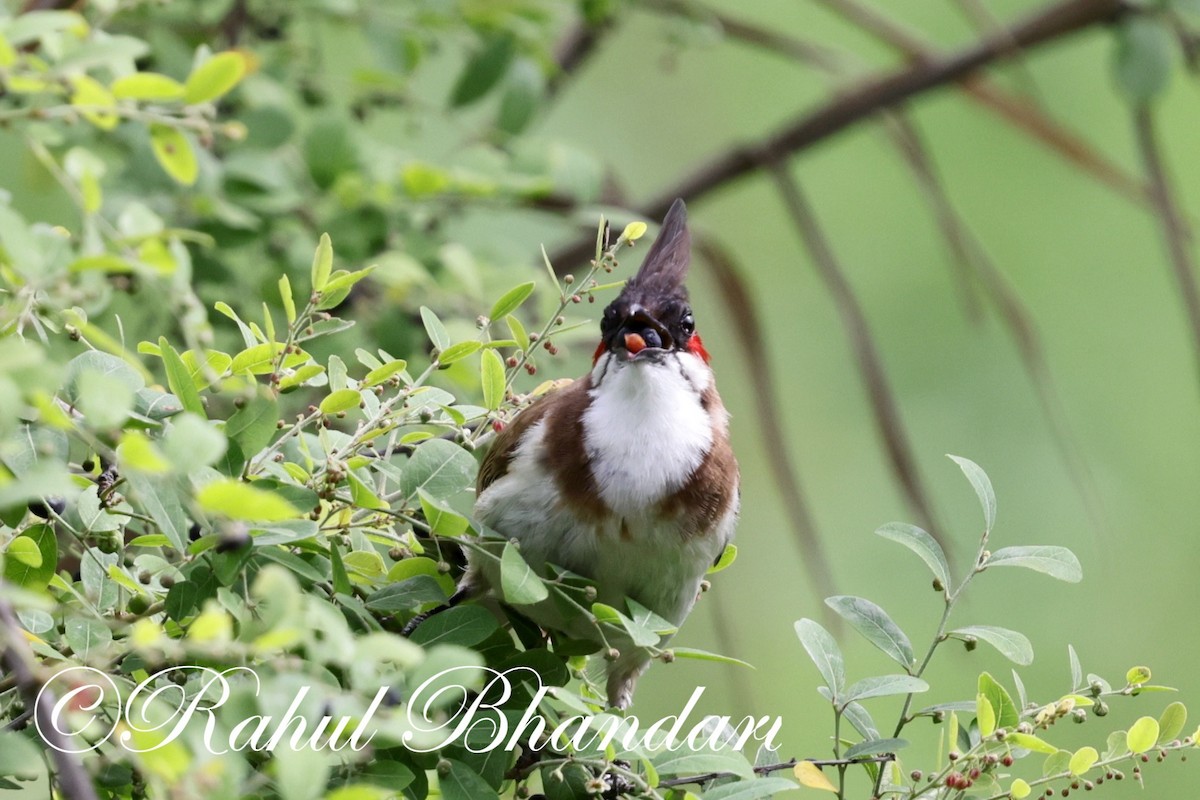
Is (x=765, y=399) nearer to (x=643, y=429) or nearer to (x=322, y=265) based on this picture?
(x=643, y=429)

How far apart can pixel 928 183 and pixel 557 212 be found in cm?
89

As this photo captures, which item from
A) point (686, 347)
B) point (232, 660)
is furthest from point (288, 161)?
point (232, 660)

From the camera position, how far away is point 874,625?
1.33m

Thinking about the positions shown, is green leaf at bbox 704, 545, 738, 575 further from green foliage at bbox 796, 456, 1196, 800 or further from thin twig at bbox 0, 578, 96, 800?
thin twig at bbox 0, 578, 96, 800

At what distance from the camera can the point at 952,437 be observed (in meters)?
6.38

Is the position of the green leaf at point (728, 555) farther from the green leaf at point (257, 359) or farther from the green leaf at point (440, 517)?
the green leaf at point (257, 359)

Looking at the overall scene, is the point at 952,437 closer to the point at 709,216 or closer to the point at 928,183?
the point at 709,216

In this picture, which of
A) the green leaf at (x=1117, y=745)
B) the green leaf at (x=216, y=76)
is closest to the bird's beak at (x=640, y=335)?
the green leaf at (x=216, y=76)

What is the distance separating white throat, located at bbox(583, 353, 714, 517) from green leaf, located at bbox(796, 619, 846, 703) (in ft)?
1.43

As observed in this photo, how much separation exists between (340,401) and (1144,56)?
2349 millimetres

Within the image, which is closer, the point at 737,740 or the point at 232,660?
the point at 232,660

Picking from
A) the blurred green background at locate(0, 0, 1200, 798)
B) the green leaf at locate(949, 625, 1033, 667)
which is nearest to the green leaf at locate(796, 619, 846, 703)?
the green leaf at locate(949, 625, 1033, 667)

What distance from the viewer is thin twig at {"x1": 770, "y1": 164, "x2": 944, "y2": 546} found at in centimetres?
259

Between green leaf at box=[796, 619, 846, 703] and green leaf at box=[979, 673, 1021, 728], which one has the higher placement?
green leaf at box=[979, 673, 1021, 728]
